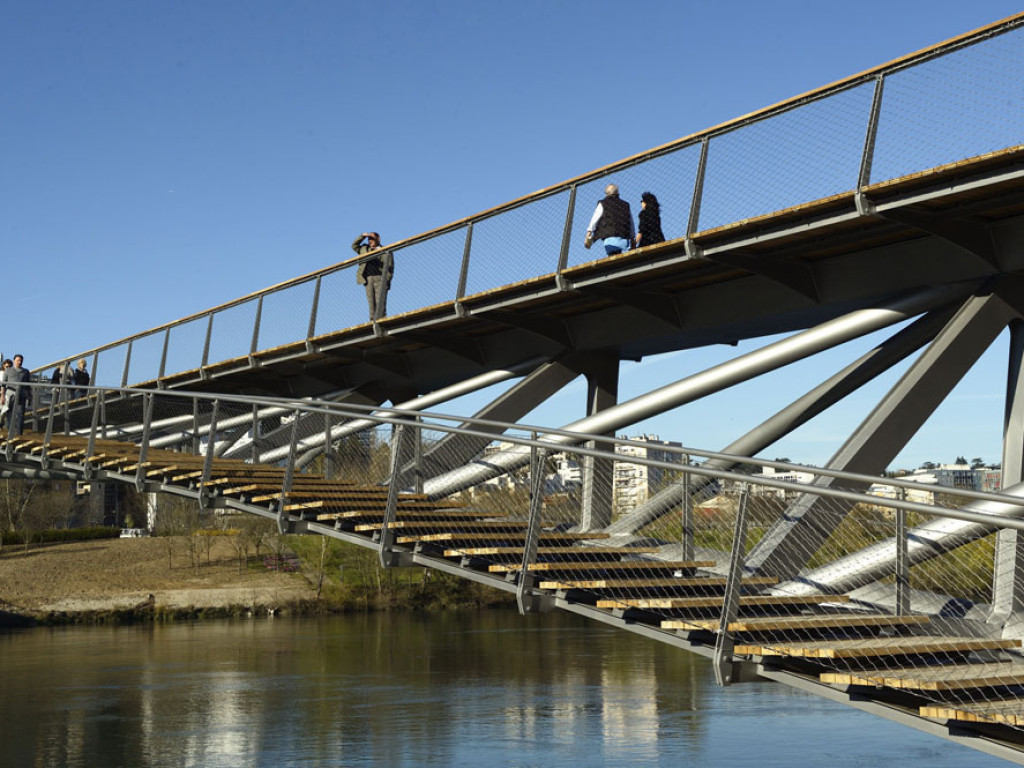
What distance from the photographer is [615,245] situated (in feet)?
46.7

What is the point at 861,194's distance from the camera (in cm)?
1102

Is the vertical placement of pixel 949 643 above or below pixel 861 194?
below

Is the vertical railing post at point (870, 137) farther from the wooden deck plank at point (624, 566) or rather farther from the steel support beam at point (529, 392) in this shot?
the steel support beam at point (529, 392)

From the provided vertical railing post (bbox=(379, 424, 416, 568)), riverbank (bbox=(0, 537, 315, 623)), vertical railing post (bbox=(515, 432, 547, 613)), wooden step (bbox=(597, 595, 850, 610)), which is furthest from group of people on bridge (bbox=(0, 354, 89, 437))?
riverbank (bbox=(0, 537, 315, 623))

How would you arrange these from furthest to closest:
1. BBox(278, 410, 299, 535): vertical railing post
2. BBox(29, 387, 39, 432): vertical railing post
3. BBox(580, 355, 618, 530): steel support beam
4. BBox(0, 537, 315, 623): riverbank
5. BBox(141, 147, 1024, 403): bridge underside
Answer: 1. BBox(0, 537, 315, 623): riverbank
2. BBox(29, 387, 39, 432): vertical railing post
3. BBox(278, 410, 299, 535): vertical railing post
4. BBox(580, 355, 618, 530): steel support beam
5. BBox(141, 147, 1024, 403): bridge underside

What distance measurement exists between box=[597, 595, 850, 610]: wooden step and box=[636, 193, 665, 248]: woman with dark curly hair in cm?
509

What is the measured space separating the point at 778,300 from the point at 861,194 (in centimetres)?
285

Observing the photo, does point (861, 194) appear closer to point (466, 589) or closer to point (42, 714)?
point (42, 714)

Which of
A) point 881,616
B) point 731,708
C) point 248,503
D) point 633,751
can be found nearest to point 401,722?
point 633,751

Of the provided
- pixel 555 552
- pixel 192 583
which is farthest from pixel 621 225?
pixel 192 583

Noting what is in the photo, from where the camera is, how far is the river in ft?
75.0

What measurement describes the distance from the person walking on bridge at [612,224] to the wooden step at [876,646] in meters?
6.23

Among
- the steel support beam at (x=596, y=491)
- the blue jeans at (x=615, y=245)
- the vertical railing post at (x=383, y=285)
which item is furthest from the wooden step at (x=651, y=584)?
the vertical railing post at (x=383, y=285)

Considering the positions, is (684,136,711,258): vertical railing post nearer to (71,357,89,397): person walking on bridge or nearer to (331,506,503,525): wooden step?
(331,506,503,525): wooden step
